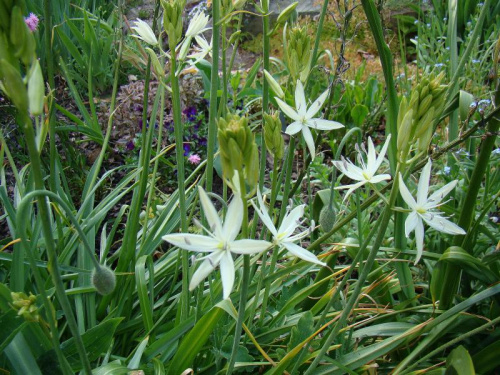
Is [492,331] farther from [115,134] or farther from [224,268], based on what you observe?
[115,134]

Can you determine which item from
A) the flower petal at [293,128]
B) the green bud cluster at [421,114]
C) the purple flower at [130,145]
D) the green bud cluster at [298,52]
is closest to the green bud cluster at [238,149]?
the green bud cluster at [421,114]

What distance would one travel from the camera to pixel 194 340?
4.28ft

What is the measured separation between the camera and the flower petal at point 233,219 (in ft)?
2.60

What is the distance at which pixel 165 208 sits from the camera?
2045mm

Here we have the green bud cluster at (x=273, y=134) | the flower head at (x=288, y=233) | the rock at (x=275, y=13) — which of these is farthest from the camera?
the rock at (x=275, y=13)

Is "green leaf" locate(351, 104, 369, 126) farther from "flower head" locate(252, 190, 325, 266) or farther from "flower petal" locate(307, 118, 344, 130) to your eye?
"flower head" locate(252, 190, 325, 266)

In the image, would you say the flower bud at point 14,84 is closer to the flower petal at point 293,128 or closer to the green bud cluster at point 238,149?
the green bud cluster at point 238,149

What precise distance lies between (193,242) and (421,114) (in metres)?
0.48

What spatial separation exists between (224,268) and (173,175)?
2.41 meters

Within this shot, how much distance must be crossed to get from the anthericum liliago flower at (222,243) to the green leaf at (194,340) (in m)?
0.43

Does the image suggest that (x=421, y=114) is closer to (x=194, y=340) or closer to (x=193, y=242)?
(x=193, y=242)

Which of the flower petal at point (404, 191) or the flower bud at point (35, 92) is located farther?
the flower petal at point (404, 191)

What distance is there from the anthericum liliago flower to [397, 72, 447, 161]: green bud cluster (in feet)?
1.10

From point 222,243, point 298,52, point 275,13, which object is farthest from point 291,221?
point 275,13
